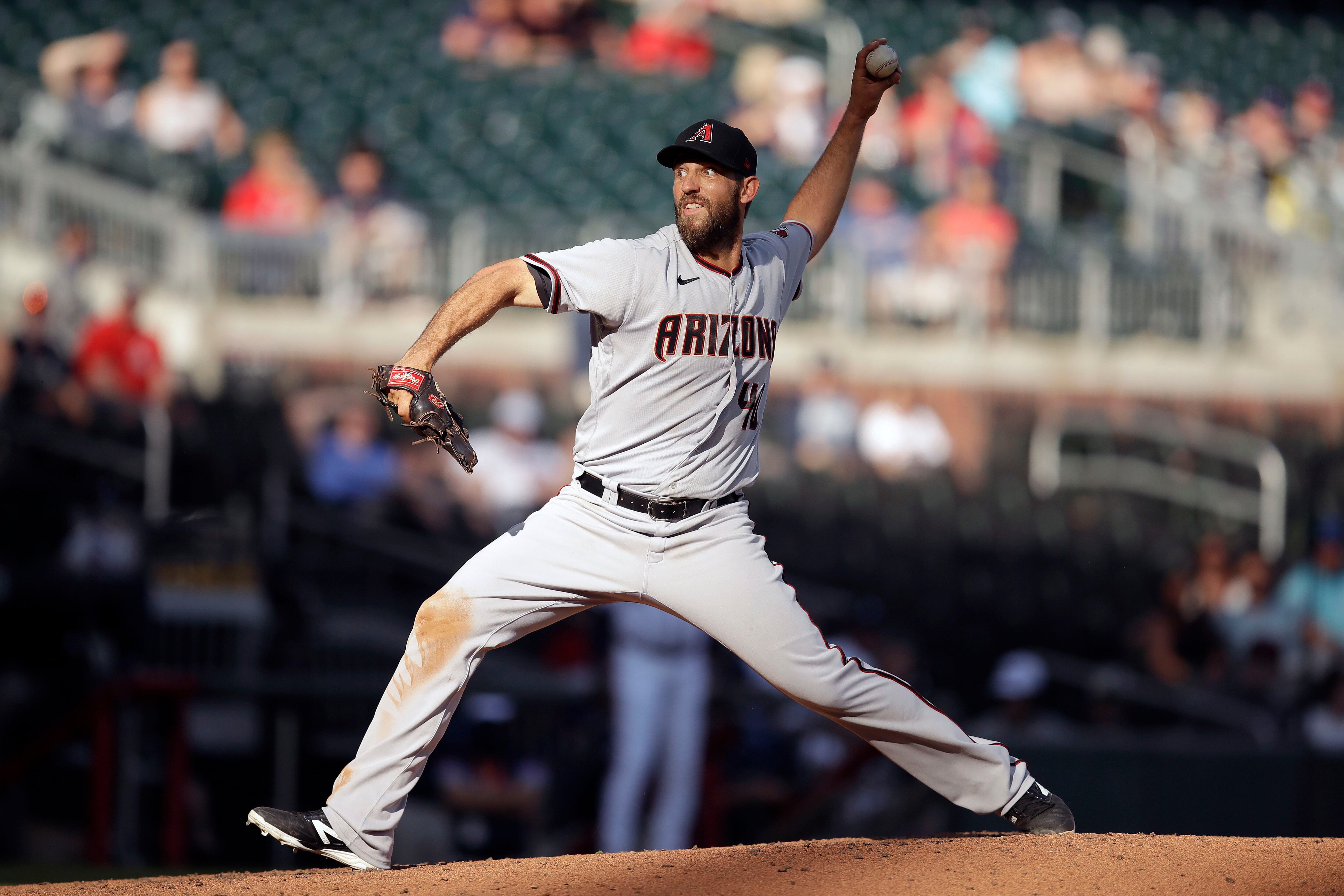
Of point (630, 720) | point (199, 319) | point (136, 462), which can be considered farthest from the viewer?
point (199, 319)

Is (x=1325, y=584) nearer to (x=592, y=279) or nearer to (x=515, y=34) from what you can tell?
(x=592, y=279)

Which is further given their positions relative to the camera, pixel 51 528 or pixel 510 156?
pixel 510 156

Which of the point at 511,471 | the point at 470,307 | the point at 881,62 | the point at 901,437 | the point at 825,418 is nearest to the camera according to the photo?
the point at 470,307

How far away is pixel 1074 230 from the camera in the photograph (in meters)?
10.9

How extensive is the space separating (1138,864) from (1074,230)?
28.0 feet

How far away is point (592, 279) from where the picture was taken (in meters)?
2.94

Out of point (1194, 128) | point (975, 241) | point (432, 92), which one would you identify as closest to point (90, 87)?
point (432, 92)

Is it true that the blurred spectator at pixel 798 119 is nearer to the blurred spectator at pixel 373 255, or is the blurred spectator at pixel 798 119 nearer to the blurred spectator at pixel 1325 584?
the blurred spectator at pixel 373 255

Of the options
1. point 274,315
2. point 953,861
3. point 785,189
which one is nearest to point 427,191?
point 274,315

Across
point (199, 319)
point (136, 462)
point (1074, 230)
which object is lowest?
point (136, 462)

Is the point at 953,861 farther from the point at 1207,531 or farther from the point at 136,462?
the point at 1207,531

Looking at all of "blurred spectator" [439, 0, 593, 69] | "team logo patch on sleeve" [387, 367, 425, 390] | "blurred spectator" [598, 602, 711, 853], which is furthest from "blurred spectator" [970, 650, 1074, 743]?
"blurred spectator" [439, 0, 593, 69]

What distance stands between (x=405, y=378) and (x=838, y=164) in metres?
1.36

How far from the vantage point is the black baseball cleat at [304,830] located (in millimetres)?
2961
